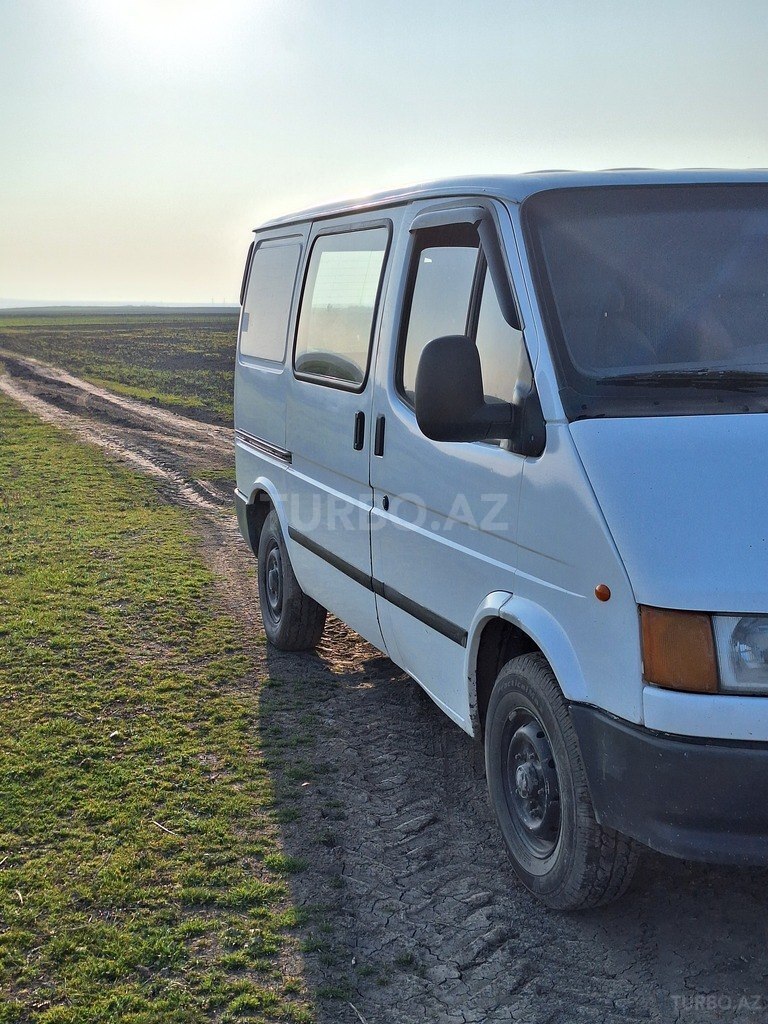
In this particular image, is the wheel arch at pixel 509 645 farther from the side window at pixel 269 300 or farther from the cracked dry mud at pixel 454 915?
the side window at pixel 269 300

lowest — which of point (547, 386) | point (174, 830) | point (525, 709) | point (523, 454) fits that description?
point (174, 830)

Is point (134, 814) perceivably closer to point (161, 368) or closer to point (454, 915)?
point (454, 915)

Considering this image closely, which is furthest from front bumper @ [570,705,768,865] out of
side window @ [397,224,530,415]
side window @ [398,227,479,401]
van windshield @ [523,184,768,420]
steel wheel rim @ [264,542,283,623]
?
steel wheel rim @ [264,542,283,623]

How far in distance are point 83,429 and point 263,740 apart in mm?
15004

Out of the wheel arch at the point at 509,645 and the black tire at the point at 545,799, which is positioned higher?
the wheel arch at the point at 509,645

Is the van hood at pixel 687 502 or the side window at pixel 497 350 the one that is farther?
the side window at pixel 497 350

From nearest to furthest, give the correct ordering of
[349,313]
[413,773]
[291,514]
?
Result: [413,773], [349,313], [291,514]

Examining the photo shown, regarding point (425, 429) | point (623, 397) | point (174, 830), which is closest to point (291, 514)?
point (174, 830)

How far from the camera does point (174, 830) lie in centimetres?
433

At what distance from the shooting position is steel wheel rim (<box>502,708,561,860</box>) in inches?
140

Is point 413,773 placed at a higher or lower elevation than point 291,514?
lower

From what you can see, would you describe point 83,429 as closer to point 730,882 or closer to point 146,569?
point 146,569

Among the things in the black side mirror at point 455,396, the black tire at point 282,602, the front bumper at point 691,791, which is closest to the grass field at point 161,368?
the black tire at point 282,602

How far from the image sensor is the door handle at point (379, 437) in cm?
464
